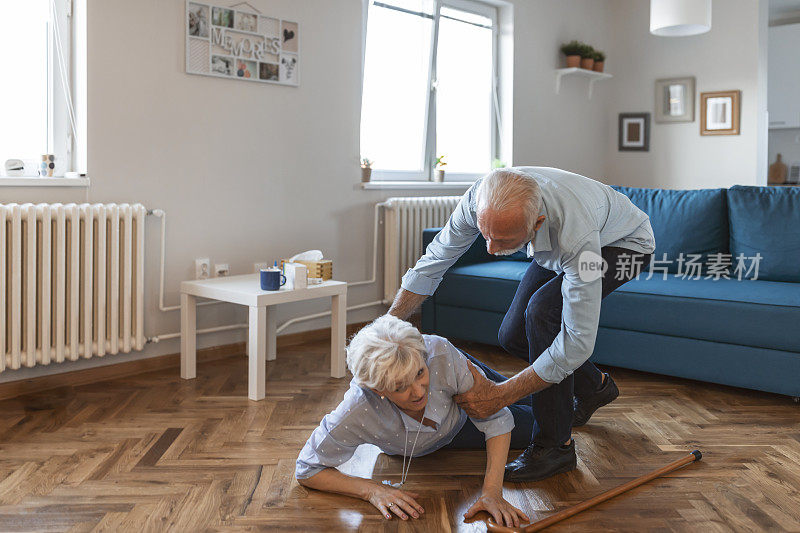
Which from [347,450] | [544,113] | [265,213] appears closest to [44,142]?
[265,213]

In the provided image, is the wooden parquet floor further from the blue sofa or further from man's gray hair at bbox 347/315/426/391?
man's gray hair at bbox 347/315/426/391

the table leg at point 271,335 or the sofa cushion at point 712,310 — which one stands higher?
the sofa cushion at point 712,310

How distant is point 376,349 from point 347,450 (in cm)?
43

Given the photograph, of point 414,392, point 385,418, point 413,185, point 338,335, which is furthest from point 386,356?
point 413,185

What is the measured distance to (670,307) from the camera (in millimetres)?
3264

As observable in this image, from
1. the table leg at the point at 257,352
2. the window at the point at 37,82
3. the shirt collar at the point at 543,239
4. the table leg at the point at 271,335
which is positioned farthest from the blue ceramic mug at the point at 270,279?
the shirt collar at the point at 543,239

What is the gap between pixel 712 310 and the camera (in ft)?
10.4

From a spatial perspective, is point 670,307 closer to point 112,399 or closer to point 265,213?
point 265,213

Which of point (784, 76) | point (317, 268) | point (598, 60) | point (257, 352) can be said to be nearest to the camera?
point (257, 352)

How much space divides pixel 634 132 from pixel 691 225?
97.9 inches

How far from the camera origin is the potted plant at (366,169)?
4.30 metres

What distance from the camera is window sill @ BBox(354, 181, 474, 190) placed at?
4.34 m

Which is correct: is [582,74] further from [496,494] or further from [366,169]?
[496,494]

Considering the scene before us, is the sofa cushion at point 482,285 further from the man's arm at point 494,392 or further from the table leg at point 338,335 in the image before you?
the man's arm at point 494,392
